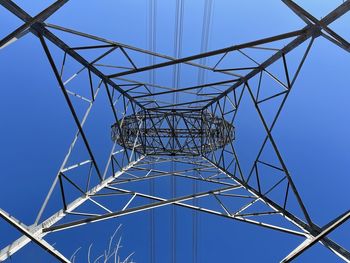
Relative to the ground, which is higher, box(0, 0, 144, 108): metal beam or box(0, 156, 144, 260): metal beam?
box(0, 0, 144, 108): metal beam

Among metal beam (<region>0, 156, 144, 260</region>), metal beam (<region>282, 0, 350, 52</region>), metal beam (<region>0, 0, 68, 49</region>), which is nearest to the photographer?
metal beam (<region>0, 156, 144, 260</region>)

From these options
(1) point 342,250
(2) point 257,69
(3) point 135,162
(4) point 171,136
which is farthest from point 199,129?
(1) point 342,250

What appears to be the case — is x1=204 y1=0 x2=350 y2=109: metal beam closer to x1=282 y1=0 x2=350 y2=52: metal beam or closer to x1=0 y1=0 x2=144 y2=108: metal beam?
x1=282 y1=0 x2=350 y2=52: metal beam

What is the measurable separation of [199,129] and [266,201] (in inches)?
324

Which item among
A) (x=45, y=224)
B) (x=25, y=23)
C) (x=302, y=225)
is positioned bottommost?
(x=45, y=224)

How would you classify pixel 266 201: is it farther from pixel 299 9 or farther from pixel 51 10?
pixel 51 10

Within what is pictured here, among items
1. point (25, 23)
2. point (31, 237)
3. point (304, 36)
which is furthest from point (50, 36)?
point (304, 36)

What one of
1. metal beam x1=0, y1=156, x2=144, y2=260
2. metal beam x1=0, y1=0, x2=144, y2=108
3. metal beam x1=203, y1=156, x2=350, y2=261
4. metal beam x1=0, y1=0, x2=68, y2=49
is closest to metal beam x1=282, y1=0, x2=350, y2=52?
metal beam x1=203, y1=156, x2=350, y2=261

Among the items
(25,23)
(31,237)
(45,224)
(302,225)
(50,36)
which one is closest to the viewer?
(31,237)

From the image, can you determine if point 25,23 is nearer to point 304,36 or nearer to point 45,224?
point 45,224

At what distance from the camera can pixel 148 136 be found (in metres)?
16.2

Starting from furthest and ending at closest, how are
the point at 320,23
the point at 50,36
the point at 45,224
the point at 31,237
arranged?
the point at 50,36
the point at 45,224
the point at 320,23
the point at 31,237

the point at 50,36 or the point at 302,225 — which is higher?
the point at 50,36

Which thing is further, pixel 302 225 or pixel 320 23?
pixel 302 225
